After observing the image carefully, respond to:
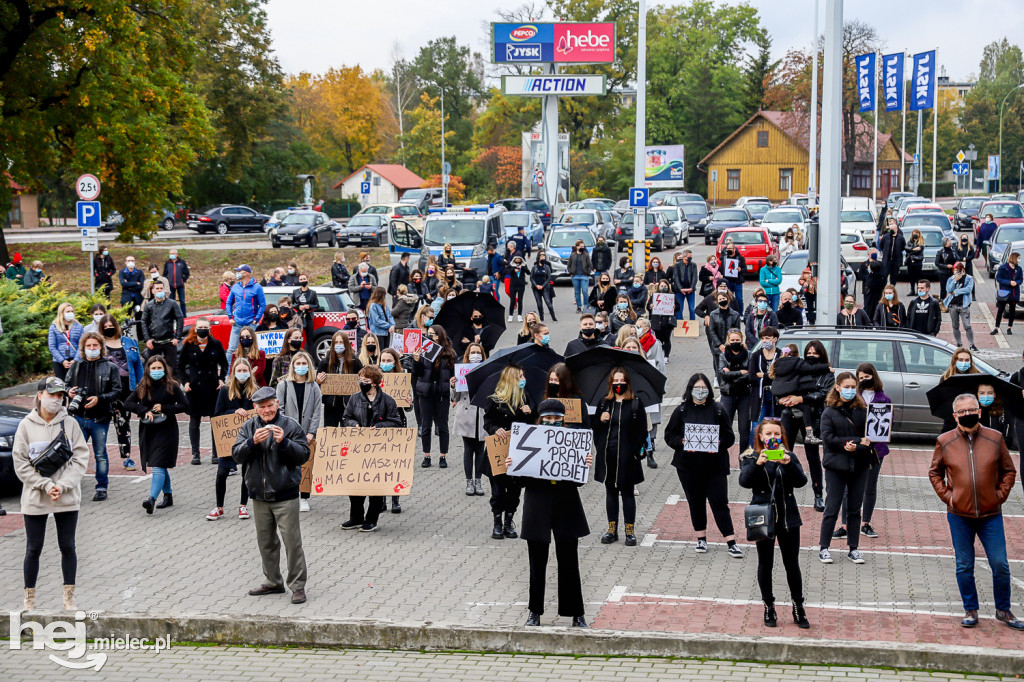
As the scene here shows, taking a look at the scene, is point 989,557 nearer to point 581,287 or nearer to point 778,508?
point 778,508

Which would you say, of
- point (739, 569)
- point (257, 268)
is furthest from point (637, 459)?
point (257, 268)

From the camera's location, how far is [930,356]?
15203 millimetres

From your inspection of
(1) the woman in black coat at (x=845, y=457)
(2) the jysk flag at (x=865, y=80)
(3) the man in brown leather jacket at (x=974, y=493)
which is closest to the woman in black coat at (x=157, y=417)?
(1) the woman in black coat at (x=845, y=457)

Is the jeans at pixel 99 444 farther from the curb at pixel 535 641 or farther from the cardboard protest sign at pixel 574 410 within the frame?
the cardboard protest sign at pixel 574 410

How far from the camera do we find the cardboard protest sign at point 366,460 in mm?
10977

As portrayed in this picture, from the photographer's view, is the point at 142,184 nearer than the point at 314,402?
No

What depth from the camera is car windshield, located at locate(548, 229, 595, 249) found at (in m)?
35.9

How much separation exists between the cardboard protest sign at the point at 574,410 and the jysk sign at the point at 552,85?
2124 inches

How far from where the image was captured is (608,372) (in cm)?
1196

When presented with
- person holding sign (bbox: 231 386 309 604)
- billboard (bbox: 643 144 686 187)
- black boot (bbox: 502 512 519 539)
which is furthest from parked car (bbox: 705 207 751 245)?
person holding sign (bbox: 231 386 309 604)

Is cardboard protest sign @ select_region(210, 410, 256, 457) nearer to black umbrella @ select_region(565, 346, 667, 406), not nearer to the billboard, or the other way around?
→ black umbrella @ select_region(565, 346, 667, 406)

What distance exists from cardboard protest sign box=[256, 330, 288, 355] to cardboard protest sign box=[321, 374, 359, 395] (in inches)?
119

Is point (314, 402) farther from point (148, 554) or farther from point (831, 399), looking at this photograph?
point (831, 399)

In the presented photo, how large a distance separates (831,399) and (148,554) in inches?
257
